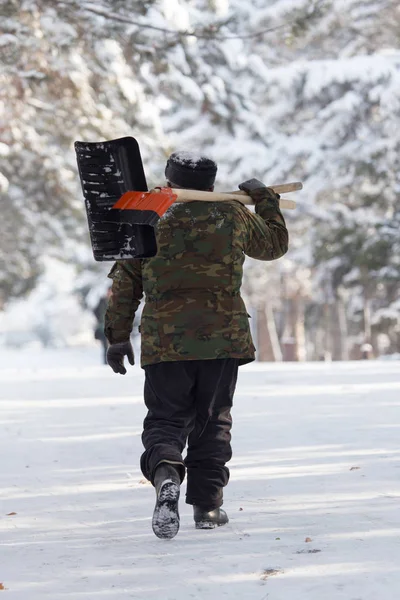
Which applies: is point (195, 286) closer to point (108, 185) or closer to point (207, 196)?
point (207, 196)

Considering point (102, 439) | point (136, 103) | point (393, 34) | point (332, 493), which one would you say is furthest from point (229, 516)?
point (393, 34)

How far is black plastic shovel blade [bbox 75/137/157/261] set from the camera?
4539 mm

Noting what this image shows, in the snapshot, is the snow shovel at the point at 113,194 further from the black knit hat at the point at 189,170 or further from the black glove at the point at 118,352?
the black glove at the point at 118,352

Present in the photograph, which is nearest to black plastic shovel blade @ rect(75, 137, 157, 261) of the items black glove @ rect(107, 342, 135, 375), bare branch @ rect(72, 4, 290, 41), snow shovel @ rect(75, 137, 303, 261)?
snow shovel @ rect(75, 137, 303, 261)

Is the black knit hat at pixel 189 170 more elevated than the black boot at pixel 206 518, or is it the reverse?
the black knit hat at pixel 189 170

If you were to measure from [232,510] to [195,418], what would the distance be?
62 centimetres

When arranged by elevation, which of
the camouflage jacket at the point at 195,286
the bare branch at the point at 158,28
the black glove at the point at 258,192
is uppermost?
the bare branch at the point at 158,28

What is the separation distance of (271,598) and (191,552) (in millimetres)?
786

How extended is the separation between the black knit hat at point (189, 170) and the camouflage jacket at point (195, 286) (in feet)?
0.45

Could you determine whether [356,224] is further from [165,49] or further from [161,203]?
[161,203]

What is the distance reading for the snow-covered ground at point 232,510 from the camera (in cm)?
364

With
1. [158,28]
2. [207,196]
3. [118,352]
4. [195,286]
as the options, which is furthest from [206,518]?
[158,28]

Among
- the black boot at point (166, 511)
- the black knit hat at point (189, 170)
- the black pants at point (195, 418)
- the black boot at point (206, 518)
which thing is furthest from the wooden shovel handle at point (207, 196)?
the black boot at point (206, 518)

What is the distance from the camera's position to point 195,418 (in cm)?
463
